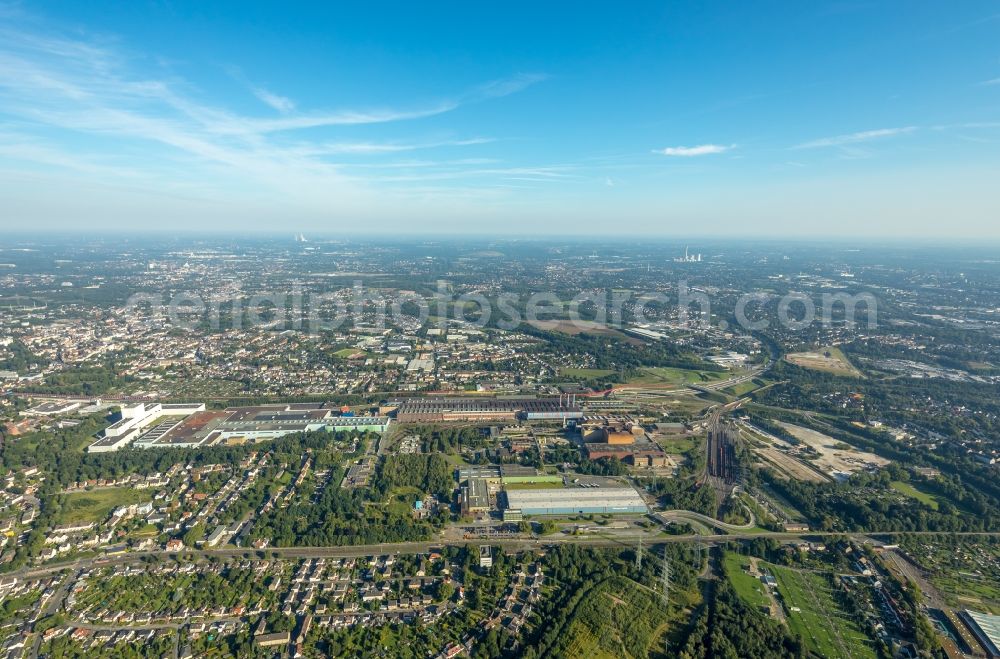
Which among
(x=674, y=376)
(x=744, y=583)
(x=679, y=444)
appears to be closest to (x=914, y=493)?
(x=679, y=444)

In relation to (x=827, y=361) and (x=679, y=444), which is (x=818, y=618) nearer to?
(x=679, y=444)

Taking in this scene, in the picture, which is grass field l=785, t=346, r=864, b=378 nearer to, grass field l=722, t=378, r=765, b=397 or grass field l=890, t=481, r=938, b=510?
grass field l=722, t=378, r=765, b=397

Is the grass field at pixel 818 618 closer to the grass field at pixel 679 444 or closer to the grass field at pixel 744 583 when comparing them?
the grass field at pixel 744 583

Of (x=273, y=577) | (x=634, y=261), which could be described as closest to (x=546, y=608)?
(x=273, y=577)

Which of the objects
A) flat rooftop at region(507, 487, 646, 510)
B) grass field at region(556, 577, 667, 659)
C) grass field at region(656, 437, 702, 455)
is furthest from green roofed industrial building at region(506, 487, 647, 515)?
grass field at region(656, 437, 702, 455)

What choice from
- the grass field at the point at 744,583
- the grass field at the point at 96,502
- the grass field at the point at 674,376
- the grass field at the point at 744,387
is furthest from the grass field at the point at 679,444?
the grass field at the point at 96,502

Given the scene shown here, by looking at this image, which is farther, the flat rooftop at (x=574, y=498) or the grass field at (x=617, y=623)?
the flat rooftop at (x=574, y=498)
